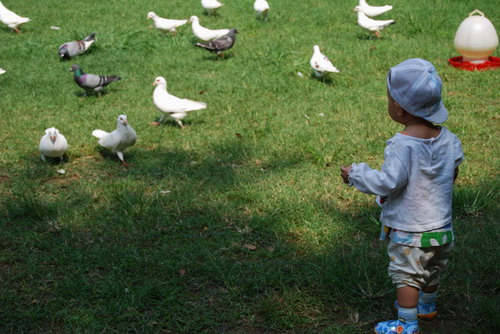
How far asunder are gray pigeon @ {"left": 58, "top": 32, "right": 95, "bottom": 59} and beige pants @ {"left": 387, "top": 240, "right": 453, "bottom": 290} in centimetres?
760

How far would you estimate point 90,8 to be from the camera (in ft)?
43.5

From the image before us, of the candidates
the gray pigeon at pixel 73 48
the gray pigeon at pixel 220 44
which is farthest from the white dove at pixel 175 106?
the gray pigeon at pixel 73 48

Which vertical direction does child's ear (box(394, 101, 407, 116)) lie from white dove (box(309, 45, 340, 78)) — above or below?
above

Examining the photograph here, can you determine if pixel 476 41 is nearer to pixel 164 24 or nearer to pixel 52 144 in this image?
pixel 164 24

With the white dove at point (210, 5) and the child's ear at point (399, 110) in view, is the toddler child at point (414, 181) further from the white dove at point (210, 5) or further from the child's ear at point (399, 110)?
the white dove at point (210, 5)

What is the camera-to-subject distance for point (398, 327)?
311cm

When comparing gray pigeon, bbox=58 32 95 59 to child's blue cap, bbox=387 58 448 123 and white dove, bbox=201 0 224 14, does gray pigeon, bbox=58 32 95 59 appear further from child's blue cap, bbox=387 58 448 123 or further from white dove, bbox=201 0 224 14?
child's blue cap, bbox=387 58 448 123

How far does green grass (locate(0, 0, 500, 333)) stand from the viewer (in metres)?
3.57

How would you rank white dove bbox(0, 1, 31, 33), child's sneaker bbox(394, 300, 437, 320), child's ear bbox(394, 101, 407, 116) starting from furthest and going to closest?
white dove bbox(0, 1, 31, 33) < child's sneaker bbox(394, 300, 437, 320) < child's ear bbox(394, 101, 407, 116)

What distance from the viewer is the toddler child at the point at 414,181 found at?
2.90m

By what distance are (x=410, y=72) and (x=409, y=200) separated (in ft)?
2.10

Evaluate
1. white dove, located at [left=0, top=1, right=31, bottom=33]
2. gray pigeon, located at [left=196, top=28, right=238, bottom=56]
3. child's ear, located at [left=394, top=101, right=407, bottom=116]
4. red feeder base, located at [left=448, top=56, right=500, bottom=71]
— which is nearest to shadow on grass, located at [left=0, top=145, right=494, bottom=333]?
child's ear, located at [left=394, top=101, right=407, bottom=116]

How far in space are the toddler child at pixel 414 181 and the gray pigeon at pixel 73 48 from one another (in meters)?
7.45

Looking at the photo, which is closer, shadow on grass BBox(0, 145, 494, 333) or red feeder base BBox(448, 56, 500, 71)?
shadow on grass BBox(0, 145, 494, 333)
